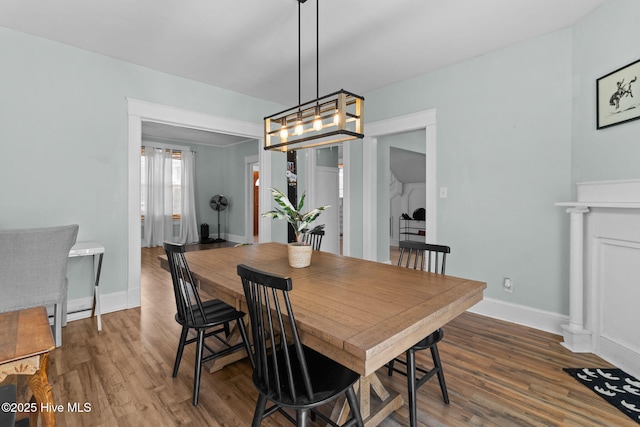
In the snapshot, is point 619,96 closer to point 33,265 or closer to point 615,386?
point 615,386

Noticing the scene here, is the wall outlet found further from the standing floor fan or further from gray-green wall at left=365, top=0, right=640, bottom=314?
the standing floor fan

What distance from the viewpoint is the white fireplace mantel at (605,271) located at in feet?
6.66

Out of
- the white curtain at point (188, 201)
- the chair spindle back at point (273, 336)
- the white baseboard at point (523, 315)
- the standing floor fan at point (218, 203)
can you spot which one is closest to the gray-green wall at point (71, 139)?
the chair spindle back at point (273, 336)

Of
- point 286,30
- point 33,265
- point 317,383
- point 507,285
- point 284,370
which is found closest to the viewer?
point 317,383

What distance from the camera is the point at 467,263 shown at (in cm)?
326

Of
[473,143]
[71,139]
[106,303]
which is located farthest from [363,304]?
[71,139]

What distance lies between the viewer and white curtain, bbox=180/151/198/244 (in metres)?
7.46

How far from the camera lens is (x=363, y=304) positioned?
1.33 m

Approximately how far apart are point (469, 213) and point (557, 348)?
135 centimetres

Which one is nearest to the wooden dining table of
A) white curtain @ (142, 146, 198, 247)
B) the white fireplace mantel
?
the white fireplace mantel

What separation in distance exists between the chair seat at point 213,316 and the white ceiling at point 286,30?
2.16 metres

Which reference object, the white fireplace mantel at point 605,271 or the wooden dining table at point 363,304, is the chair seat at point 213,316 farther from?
the white fireplace mantel at point 605,271

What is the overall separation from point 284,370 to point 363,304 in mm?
440

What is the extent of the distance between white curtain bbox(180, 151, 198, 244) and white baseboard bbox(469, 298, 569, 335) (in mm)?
6408
